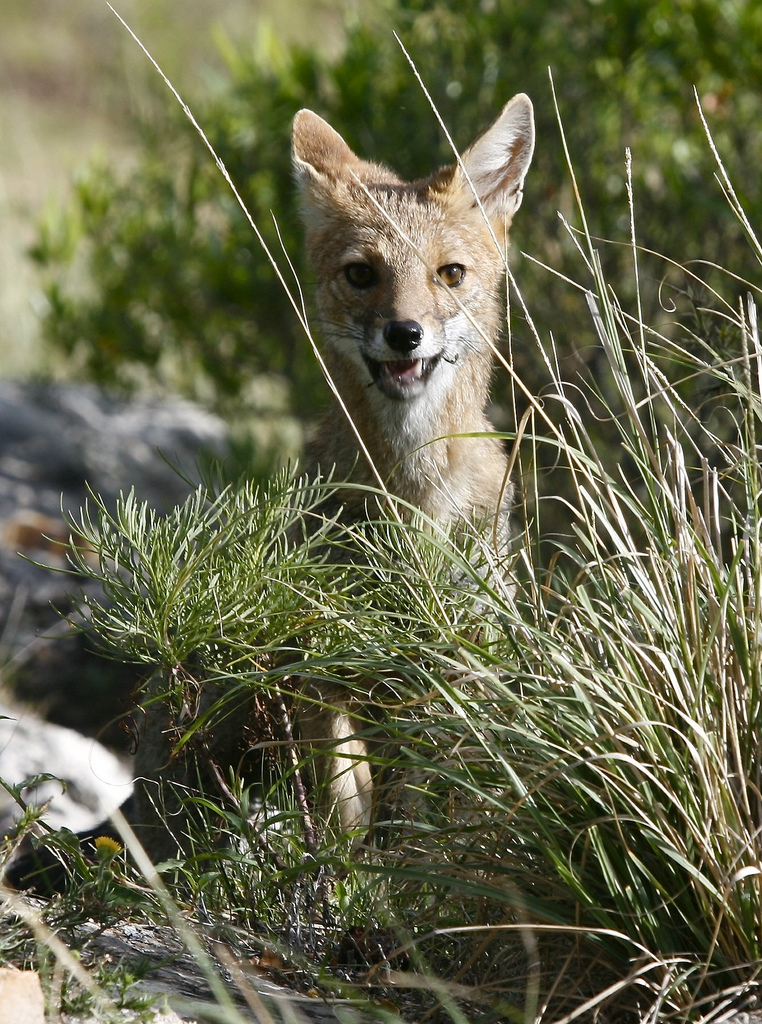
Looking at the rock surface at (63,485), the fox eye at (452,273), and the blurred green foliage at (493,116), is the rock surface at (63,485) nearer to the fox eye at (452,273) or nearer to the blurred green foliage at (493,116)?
the blurred green foliage at (493,116)

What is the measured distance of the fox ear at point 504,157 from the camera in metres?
4.14

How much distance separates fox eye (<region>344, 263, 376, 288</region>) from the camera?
13.5 feet

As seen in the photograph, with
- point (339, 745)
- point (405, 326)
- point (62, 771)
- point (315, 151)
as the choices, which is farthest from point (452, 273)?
point (62, 771)

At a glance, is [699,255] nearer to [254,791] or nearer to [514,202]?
[514,202]

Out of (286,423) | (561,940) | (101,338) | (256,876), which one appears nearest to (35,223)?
(101,338)

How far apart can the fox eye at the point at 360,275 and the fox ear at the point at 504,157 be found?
19.6 inches

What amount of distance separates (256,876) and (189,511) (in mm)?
892

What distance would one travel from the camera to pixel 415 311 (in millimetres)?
3865

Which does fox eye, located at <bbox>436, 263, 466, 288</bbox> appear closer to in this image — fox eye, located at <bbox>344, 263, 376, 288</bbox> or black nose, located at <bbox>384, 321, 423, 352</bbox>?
fox eye, located at <bbox>344, 263, 376, 288</bbox>

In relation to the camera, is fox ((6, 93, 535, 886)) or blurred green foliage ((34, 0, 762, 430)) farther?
blurred green foliage ((34, 0, 762, 430))

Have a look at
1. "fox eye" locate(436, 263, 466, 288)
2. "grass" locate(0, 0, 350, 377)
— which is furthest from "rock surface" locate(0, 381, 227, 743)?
"grass" locate(0, 0, 350, 377)

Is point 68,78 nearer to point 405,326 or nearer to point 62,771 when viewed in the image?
point 62,771

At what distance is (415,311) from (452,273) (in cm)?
35

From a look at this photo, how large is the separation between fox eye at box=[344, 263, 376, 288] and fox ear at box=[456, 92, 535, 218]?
0.50 m
